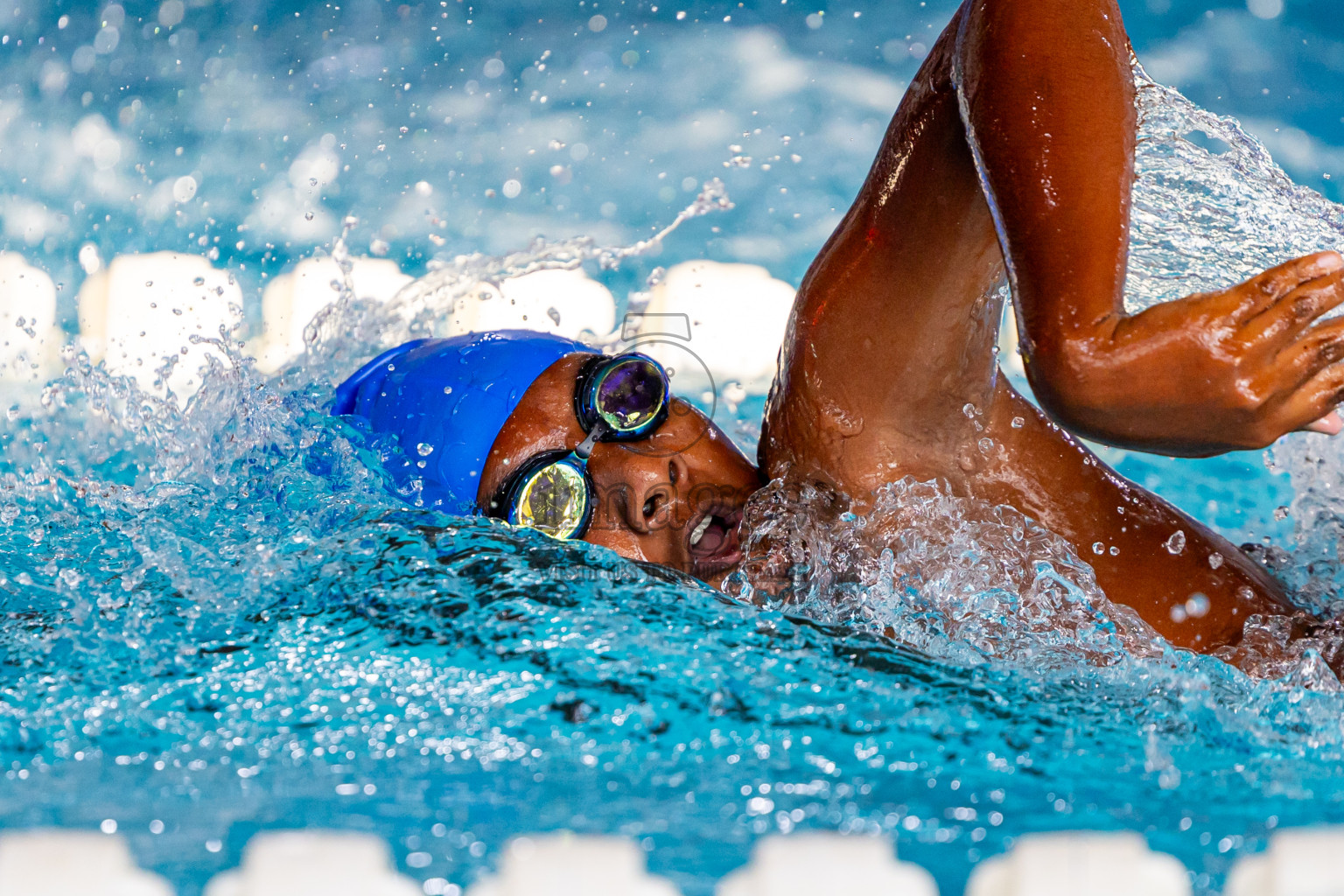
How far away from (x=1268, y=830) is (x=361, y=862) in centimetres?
67

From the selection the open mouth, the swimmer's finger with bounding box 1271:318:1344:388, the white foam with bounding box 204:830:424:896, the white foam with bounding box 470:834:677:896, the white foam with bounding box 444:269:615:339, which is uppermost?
the white foam with bounding box 444:269:615:339

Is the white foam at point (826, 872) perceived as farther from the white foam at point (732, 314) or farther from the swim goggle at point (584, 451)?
the white foam at point (732, 314)

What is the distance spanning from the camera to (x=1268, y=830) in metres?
0.84

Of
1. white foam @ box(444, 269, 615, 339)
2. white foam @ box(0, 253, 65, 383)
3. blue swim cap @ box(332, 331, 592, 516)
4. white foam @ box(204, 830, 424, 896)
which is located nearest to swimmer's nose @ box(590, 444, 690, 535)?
blue swim cap @ box(332, 331, 592, 516)

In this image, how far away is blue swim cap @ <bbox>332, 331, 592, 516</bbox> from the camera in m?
1.51

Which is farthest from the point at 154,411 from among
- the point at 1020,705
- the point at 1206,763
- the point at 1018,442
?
the point at 1206,763

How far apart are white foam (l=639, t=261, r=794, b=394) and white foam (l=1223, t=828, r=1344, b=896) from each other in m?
2.56

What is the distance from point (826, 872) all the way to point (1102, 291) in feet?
1.53

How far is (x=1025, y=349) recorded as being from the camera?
0.86 meters

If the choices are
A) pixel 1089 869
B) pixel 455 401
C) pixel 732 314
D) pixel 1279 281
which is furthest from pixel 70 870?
pixel 732 314

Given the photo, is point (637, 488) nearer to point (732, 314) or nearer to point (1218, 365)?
point (1218, 365)

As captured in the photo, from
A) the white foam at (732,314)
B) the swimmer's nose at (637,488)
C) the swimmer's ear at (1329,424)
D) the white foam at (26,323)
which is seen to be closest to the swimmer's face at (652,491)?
the swimmer's nose at (637,488)

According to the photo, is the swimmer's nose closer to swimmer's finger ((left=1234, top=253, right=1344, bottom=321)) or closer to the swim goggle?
the swim goggle

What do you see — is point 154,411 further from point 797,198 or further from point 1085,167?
point 797,198
